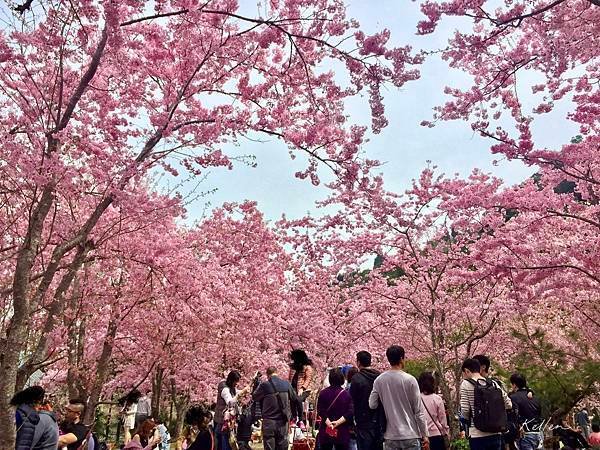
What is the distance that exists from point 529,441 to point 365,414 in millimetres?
3088

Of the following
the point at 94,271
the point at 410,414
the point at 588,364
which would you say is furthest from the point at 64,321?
the point at 588,364

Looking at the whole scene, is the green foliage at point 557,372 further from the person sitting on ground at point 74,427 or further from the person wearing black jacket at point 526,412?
the person sitting on ground at point 74,427

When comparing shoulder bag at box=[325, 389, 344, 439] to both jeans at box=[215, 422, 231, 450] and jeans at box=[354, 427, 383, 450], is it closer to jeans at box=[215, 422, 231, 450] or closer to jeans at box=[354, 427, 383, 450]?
jeans at box=[354, 427, 383, 450]

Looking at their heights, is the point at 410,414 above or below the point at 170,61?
below

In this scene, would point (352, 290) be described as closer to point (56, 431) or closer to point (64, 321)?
point (64, 321)

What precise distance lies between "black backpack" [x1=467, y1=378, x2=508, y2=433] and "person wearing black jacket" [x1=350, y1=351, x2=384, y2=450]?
1.04 metres

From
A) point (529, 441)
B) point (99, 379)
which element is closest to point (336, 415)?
point (529, 441)

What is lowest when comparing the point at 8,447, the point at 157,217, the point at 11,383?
the point at 8,447

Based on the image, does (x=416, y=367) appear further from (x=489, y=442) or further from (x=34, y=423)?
(x=34, y=423)

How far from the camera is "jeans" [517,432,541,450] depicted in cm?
729

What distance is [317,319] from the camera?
2002cm

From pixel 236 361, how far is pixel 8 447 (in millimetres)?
10762

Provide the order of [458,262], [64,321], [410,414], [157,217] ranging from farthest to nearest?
[458,262] → [64,321] → [157,217] → [410,414]

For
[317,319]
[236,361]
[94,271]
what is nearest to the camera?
[94,271]
